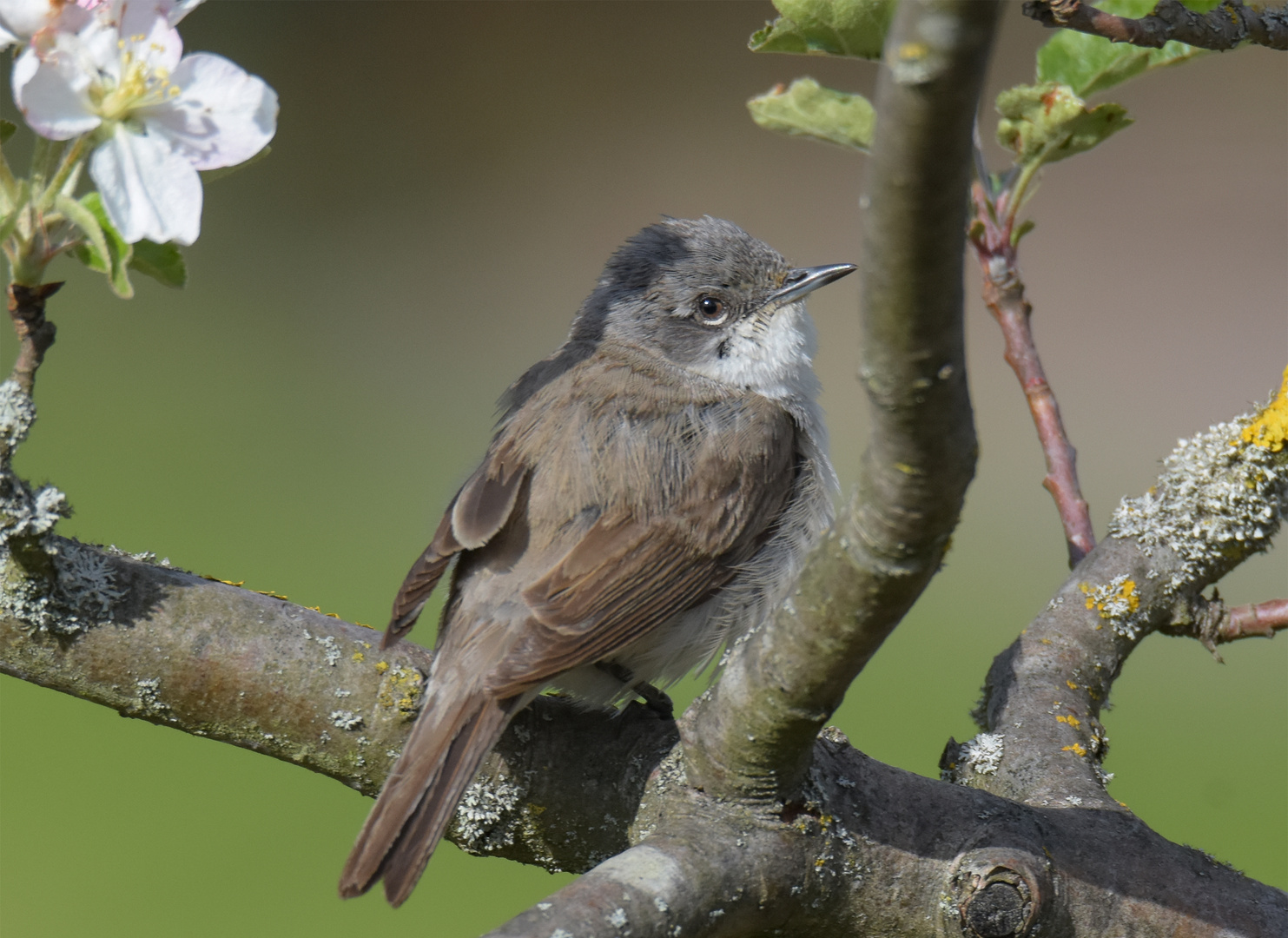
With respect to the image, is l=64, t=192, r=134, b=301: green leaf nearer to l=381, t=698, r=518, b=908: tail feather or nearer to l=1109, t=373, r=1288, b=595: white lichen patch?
l=381, t=698, r=518, b=908: tail feather

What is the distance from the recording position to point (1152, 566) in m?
2.77

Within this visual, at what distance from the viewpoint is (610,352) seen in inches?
131

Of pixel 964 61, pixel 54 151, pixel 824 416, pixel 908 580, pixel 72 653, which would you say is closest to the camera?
pixel 964 61

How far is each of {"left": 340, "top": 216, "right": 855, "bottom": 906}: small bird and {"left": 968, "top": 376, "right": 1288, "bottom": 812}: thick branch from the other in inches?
23.0

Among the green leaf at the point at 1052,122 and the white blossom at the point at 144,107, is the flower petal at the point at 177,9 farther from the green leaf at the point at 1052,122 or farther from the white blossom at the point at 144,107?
the green leaf at the point at 1052,122

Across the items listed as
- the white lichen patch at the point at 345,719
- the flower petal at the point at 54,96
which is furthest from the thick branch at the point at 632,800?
the flower petal at the point at 54,96

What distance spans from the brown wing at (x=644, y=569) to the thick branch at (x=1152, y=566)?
68cm

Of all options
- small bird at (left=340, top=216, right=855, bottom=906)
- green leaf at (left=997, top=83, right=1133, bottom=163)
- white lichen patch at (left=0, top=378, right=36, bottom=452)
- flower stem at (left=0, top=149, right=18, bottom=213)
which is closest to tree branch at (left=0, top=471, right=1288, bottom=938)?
small bird at (left=340, top=216, right=855, bottom=906)

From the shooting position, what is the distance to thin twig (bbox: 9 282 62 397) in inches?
64.7

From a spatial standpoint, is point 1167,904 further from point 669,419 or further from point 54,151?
point 54,151

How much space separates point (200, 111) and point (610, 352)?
1789 millimetres

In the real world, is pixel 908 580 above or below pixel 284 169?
below

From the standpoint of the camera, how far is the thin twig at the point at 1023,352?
2824 millimetres

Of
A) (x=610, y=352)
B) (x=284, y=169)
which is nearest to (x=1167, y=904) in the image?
(x=610, y=352)
